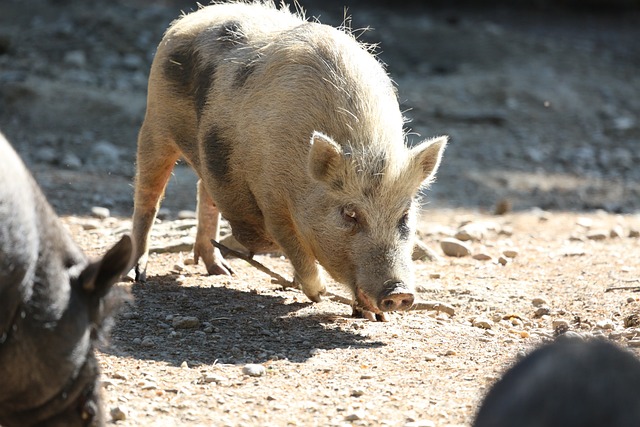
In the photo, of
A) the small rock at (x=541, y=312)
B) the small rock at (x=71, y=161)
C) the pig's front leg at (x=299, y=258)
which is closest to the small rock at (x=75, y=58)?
the small rock at (x=71, y=161)

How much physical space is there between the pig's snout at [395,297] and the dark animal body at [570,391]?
2.14 meters

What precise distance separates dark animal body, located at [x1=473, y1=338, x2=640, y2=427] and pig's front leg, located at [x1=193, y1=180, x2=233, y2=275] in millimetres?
3862

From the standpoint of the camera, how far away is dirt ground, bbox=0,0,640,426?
14.3ft

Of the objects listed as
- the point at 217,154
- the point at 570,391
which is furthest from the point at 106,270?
the point at 217,154

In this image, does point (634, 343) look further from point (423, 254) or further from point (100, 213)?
point (100, 213)

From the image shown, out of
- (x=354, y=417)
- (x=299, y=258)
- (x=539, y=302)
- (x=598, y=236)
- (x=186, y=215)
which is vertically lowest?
(x=186, y=215)

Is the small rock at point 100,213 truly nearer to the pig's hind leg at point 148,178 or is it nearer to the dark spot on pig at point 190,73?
the pig's hind leg at point 148,178

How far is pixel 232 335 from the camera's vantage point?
5.15 m

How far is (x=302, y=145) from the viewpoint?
18.0 ft

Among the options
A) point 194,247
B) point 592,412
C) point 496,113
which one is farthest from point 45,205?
point 496,113

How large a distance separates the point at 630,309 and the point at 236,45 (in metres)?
2.60

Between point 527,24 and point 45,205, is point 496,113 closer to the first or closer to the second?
point 527,24

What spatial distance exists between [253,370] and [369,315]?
120 cm

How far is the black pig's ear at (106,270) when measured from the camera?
3313 millimetres
